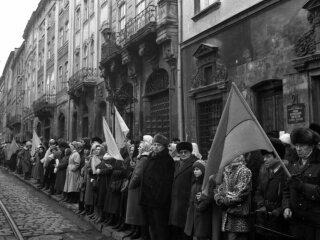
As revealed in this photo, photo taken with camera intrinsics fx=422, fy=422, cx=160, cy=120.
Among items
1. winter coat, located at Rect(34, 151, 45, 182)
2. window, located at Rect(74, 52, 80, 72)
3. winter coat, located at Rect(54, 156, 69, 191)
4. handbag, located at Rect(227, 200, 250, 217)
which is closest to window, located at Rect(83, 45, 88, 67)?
window, located at Rect(74, 52, 80, 72)

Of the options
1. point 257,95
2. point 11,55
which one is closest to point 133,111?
point 257,95

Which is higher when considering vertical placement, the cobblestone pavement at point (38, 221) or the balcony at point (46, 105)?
the balcony at point (46, 105)

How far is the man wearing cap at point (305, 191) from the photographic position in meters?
4.14

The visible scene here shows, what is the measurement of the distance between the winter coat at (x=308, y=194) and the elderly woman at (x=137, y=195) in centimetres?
333

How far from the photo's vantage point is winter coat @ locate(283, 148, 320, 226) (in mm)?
4109

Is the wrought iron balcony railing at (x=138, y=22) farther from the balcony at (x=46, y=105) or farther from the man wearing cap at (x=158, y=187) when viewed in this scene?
the balcony at (x=46, y=105)

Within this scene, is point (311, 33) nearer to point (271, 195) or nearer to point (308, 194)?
point (271, 195)

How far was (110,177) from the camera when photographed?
8852 mm

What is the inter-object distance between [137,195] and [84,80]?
16.4 m

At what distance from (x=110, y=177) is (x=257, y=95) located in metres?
4.51

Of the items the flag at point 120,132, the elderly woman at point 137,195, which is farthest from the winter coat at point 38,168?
the elderly woman at point 137,195

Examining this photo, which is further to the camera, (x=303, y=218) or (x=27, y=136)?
(x=27, y=136)

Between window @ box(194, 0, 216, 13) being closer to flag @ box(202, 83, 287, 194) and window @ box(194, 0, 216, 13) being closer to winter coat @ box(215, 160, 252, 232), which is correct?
flag @ box(202, 83, 287, 194)

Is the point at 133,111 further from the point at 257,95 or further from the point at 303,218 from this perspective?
the point at 303,218
